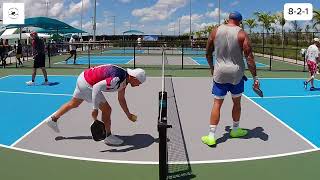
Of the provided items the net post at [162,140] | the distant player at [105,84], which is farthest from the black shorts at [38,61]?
the net post at [162,140]

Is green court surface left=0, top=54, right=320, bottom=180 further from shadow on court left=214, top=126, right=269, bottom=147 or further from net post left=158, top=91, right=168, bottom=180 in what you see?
shadow on court left=214, top=126, right=269, bottom=147

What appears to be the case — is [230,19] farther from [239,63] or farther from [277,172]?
[277,172]

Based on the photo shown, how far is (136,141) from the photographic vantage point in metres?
6.77

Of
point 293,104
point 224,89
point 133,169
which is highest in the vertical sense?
point 224,89

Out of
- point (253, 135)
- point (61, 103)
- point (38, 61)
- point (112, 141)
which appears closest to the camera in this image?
point (112, 141)

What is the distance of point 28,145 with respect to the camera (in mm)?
6496

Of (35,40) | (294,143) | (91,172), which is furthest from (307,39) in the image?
(91,172)

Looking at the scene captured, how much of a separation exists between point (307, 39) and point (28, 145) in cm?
3869

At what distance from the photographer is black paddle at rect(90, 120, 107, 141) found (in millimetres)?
5875

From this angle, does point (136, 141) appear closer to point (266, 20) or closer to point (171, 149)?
point (171, 149)

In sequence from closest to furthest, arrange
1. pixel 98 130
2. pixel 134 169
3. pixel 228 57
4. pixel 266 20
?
pixel 134 169
pixel 98 130
pixel 228 57
pixel 266 20

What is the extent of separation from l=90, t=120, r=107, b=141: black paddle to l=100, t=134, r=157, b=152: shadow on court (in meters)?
0.35

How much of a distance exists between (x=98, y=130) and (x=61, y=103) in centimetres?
519

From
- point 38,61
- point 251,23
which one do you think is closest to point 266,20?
point 251,23
